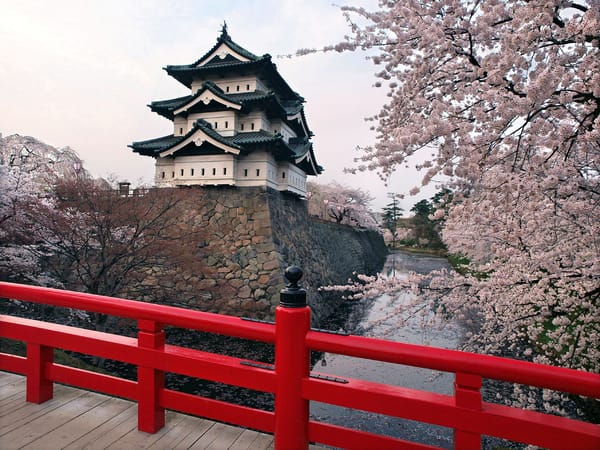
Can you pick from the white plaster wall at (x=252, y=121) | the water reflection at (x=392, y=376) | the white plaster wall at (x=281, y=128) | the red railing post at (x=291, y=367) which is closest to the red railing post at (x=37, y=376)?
the red railing post at (x=291, y=367)

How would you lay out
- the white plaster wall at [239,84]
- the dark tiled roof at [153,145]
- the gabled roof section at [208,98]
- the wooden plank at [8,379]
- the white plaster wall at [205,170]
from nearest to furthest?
the wooden plank at [8,379] < the white plaster wall at [205,170] < the gabled roof section at [208,98] < the dark tiled roof at [153,145] < the white plaster wall at [239,84]

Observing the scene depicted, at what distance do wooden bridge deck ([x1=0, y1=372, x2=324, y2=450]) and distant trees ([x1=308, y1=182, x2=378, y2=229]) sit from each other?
27.2m

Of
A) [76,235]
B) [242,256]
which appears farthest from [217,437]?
[242,256]

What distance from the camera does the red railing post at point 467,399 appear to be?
1.52 m

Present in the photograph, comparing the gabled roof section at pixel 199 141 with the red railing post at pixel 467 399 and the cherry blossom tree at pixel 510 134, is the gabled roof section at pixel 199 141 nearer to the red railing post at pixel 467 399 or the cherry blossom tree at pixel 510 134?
the cherry blossom tree at pixel 510 134

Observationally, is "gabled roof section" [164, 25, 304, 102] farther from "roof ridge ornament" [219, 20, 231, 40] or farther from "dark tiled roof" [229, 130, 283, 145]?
"dark tiled roof" [229, 130, 283, 145]

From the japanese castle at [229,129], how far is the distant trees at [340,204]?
1430 cm

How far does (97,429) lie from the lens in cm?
207

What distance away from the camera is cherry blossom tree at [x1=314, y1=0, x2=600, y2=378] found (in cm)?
246

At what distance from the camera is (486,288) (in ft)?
13.3

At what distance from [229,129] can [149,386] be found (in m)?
12.6

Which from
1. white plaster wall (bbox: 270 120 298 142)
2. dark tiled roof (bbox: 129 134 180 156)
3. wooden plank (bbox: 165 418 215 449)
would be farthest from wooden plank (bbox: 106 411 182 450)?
white plaster wall (bbox: 270 120 298 142)

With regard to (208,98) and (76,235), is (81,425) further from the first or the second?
(208,98)

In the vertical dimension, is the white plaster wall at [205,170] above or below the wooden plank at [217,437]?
above
